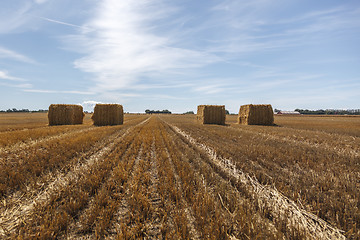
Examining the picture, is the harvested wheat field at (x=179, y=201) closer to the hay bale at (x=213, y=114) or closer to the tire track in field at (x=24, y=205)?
the tire track in field at (x=24, y=205)

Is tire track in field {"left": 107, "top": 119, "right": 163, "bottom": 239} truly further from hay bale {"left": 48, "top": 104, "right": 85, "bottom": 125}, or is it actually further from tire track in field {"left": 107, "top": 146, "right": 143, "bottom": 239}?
hay bale {"left": 48, "top": 104, "right": 85, "bottom": 125}

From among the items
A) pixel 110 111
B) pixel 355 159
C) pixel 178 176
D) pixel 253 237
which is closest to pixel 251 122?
pixel 355 159

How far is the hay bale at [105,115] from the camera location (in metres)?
20.6

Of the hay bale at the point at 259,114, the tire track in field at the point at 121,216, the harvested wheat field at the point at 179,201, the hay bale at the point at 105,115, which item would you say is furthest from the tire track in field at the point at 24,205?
the hay bale at the point at 259,114

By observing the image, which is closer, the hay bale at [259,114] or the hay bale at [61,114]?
the hay bale at [61,114]

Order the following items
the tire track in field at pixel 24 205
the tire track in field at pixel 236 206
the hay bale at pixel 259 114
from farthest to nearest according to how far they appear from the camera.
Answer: the hay bale at pixel 259 114
the tire track in field at pixel 24 205
the tire track in field at pixel 236 206

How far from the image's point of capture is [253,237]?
2244 millimetres

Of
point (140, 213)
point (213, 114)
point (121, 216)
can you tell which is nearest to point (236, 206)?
point (140, 213)

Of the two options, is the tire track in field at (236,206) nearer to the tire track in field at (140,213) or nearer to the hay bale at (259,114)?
the tire track in field at (140,213)

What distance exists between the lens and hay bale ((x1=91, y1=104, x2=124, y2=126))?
20.6 metres

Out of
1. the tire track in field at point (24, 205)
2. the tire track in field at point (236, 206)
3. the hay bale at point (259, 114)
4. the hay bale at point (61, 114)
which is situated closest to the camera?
the tire track in field at point (236, 206)

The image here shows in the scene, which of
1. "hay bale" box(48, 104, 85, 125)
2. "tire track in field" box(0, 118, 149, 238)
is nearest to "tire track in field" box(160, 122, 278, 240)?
"tire track in field" box(0, 118, 149, 238)

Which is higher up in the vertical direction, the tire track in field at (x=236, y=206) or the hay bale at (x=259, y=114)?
the hay bale at (x=259, y=114)

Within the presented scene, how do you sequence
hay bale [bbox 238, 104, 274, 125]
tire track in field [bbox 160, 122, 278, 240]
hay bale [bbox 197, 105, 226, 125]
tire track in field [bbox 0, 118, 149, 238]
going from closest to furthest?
tire track in field [bbox 160, 122, 278, 240] → tire track in field [bbox 0, 118, 149, 238] → hay bale [bbox 238, 104, 274, 125] → hay bale [bbox 197, 105, 226, 125]
